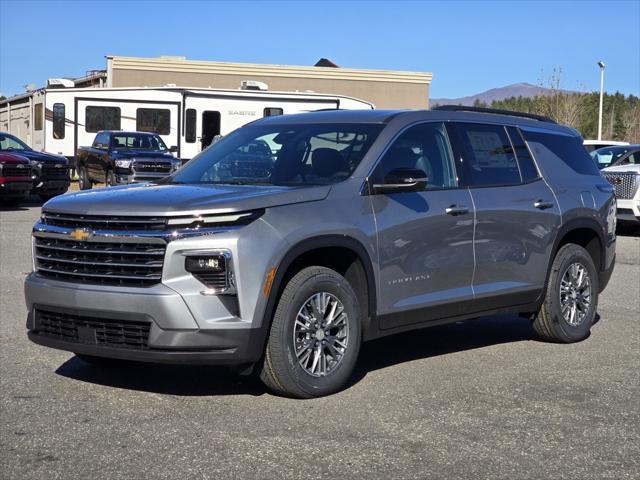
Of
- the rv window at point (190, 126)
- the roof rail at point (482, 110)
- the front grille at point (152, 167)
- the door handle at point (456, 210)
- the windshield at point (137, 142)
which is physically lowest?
the door handle at point (456, 210)

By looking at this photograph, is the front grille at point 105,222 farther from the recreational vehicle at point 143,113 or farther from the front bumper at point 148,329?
the recreational vehicle at point 143,113

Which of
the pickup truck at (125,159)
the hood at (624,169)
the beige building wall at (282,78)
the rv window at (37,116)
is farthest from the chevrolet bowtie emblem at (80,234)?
the beige building wall at (282,78)

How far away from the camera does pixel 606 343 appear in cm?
815

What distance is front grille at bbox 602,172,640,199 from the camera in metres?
19.2

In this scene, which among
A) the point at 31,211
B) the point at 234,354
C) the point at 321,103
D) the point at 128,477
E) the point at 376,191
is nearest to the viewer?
the point at 128,477

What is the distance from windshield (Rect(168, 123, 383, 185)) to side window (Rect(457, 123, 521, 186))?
0.87 meters

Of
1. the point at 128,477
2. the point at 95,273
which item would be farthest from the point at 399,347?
the point at 128,477

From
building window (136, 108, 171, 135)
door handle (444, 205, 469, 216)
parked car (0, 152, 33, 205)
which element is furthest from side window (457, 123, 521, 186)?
building window (136, 108, 171, 135)

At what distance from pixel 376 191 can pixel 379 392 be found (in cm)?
131

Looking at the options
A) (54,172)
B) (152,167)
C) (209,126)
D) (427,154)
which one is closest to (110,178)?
(152,167)

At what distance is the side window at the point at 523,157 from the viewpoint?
7.77 meters

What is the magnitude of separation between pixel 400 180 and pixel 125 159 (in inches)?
739

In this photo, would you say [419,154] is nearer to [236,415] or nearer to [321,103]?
[236,415]

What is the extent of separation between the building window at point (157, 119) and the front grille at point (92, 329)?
923 inches
